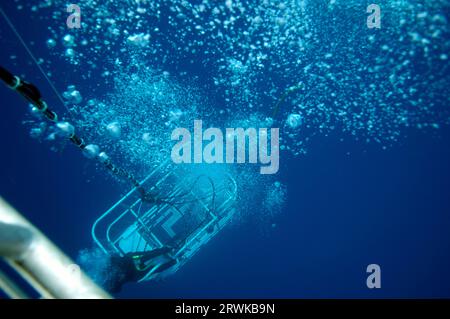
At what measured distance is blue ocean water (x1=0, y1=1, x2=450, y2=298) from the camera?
836 cm

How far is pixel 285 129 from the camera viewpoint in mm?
10617

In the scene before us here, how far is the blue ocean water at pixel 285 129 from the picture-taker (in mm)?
8359

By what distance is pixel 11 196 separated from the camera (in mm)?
8383

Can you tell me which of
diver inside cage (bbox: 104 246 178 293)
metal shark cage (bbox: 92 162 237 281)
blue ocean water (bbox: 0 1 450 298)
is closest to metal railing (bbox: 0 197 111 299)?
diver inside cage (bbox: 104 246 178 293)

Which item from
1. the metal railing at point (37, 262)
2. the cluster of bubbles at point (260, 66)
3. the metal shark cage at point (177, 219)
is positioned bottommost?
the metal railing at point (37, 262)

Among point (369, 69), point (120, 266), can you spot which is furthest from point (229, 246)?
point (369, 69)

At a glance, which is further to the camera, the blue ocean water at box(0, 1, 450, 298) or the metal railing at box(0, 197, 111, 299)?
the blue ocean water at box(0, 1, 450, 298)

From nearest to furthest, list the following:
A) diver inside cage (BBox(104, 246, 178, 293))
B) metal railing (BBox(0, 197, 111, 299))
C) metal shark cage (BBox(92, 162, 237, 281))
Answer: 1. metal railing (BBox(0, 197, 111, 299))
2. diver inside cage (BBox(104, 246, 178, 293))
3. metal shark cage (BBox(92, 162, 237, 281))

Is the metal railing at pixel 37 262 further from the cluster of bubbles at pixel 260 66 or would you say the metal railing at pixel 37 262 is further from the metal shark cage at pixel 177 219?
the cluster of bubbles at pixel 260 66

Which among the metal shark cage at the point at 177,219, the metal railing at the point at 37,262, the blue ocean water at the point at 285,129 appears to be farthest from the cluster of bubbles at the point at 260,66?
the metal railing at the point at 37,262

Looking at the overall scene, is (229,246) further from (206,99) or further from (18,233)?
(18,233)

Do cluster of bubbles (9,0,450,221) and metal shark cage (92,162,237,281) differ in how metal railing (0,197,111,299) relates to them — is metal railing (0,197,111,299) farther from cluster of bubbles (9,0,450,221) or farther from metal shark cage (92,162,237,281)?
cluster of bubbles (9,0,450,221)

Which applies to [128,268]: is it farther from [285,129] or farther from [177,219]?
[285,129]
